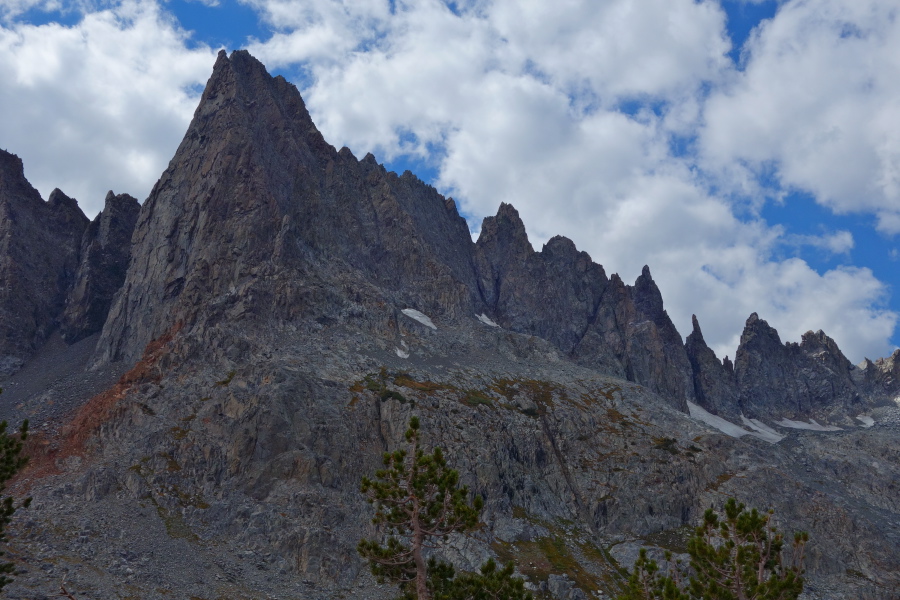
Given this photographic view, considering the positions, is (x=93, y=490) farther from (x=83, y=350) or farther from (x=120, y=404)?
(x=83, y=350)

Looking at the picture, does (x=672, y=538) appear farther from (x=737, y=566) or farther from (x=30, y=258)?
(x=30, y=258)

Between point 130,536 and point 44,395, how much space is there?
164 ft

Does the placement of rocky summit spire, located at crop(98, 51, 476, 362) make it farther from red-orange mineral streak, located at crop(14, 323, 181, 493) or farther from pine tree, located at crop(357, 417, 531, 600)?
pine tree, located at crop(357, 417, 531, 600)

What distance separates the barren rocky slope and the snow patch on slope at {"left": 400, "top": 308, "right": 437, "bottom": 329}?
3.07 feet

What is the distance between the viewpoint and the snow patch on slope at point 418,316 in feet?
477

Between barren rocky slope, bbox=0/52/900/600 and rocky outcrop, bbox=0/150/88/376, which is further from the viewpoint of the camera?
rocky outcrop, bbox=0/150/88/376

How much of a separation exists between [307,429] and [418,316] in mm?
60113

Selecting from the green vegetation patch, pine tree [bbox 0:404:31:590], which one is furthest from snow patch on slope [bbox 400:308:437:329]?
pine tree [bbox 0:404:31:590]

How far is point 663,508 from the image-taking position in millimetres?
101688

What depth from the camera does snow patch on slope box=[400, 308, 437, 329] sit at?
477ft

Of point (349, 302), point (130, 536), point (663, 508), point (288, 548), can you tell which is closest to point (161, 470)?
point (130, 536)

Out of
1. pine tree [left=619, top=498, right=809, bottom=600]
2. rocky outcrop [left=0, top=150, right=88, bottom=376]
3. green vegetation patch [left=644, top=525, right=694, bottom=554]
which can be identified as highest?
rocky outcrop [left=0, top=150, right=88, bottom=376]

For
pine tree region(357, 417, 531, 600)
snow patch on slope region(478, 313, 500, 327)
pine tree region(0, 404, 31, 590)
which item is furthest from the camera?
snow patch on slope region(478, 313, 500, 327)

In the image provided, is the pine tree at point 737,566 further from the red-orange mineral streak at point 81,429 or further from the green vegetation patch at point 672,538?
the red-orange mineral streak at point 81,429
